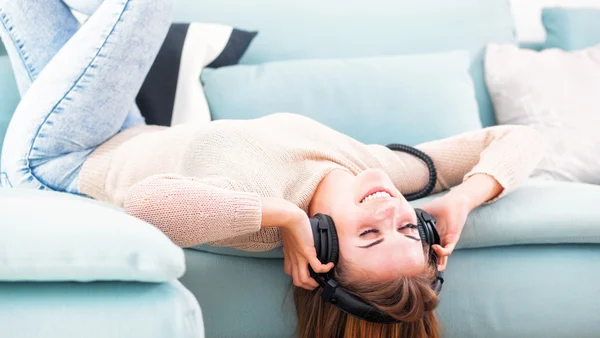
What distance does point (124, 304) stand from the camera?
0.90 metres

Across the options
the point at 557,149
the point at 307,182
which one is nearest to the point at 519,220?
the point at 307,182

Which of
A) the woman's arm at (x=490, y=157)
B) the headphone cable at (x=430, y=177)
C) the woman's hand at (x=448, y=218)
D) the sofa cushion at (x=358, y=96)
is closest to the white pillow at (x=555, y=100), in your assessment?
the sofa cushion at (x=358, y=96)

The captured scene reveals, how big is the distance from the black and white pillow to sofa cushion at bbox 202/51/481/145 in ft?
0.16

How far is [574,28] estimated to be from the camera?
240 centimetres

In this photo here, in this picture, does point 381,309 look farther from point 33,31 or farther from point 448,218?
point 33,31

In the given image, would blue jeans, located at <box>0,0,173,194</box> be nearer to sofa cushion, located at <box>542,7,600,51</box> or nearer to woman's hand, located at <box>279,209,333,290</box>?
woman's hand, located at <box>279,209,333,290</box>

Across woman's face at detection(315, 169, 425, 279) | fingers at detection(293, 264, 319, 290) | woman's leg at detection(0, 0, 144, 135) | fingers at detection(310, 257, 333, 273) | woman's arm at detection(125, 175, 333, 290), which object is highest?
woman's leg at detection(0, 0, 144, 135)

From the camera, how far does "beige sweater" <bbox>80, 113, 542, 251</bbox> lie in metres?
1.14

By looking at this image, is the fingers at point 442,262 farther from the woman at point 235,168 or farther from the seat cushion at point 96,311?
the seat cushion at point 96,311

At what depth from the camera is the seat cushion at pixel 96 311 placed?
87cm

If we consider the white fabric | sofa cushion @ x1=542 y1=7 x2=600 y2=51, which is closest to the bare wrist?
the white fabric

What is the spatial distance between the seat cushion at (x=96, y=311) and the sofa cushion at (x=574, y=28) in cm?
197

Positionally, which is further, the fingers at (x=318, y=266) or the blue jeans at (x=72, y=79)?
the blue jeans at (x=72, y=79)

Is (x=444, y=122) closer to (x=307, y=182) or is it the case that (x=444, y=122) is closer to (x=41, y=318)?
(x=307, y=182)
